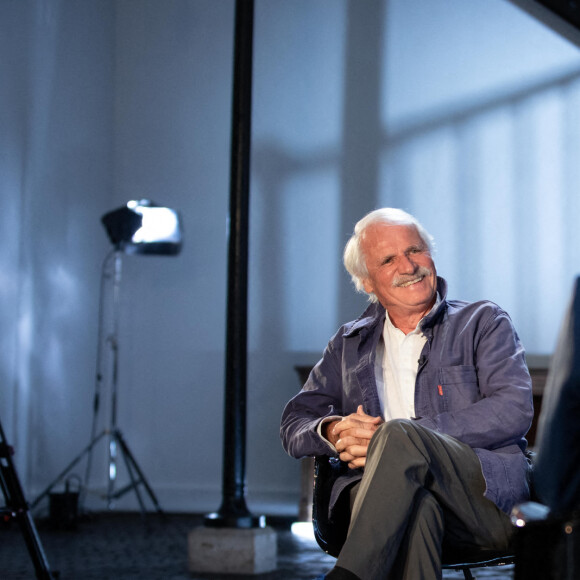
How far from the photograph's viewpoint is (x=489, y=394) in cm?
232

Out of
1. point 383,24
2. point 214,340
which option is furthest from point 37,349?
point 383,24

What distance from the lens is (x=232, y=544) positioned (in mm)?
3982

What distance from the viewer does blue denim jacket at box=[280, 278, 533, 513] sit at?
2197mm

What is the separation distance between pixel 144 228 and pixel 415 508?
Result: 3.94 metres

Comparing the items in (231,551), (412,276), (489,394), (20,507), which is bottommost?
(231,551)

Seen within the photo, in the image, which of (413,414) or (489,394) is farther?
(413,414)

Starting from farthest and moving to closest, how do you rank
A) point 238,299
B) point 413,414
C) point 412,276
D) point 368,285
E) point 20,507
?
point 238,299 < point 20,507 < point 368,285 < point 412,276 < point 413,414

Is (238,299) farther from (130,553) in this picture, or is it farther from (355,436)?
(355,436)

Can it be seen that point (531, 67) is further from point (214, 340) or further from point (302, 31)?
point (214, 340)

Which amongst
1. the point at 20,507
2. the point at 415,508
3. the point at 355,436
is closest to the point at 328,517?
the point at 355,436

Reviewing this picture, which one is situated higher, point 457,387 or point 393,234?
point 393,234

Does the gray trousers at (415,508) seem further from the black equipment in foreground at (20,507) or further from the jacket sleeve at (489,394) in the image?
the black equipment in foreground at (20,507)

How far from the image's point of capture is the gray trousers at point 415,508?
194cm

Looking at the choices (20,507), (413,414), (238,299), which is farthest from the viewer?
(238,299)
